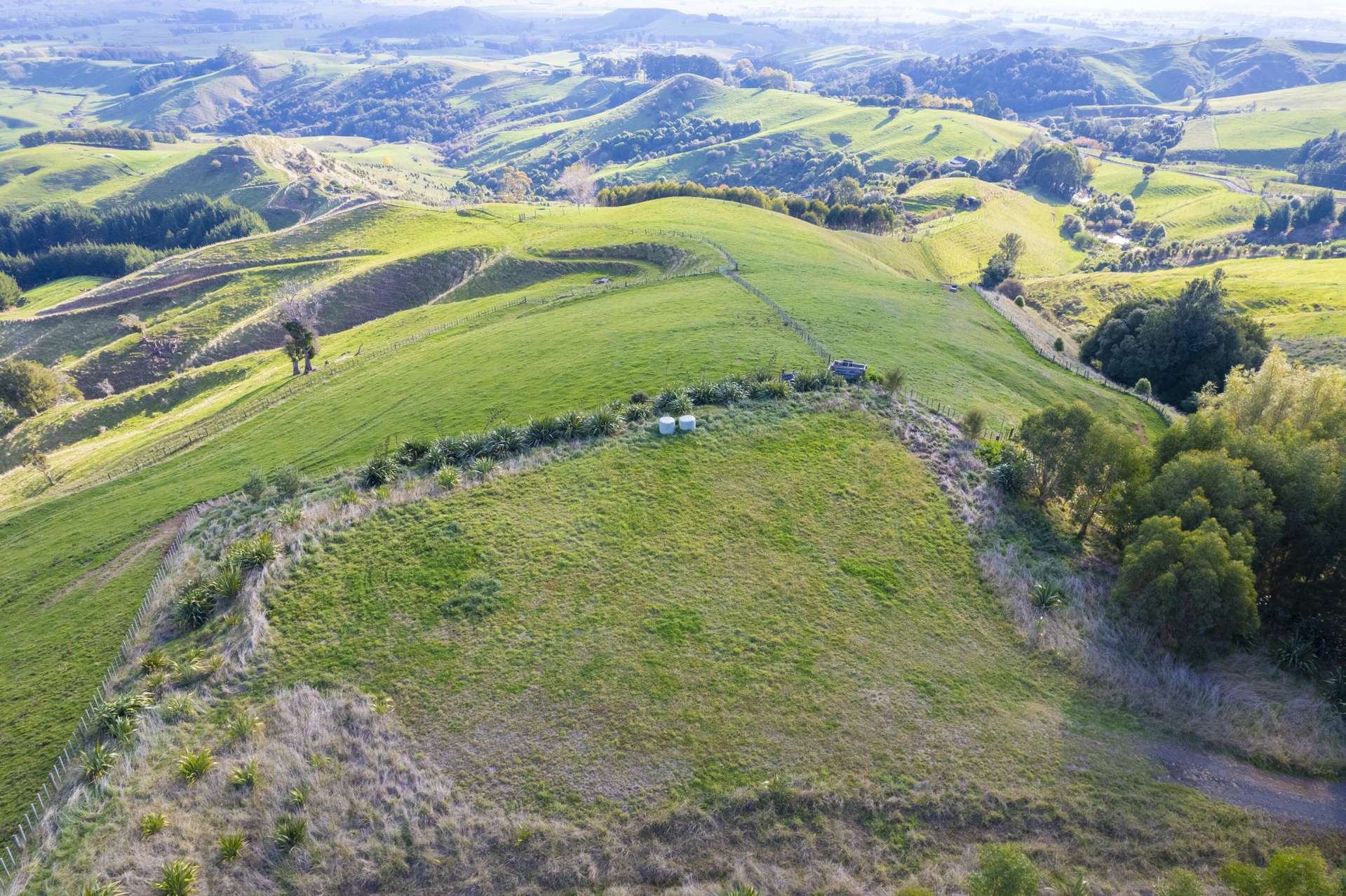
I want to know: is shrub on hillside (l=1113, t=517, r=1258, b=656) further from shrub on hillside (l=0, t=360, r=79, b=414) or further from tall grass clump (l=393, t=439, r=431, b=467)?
shrub on hillside (l=0, t=360, r=79, b=414)

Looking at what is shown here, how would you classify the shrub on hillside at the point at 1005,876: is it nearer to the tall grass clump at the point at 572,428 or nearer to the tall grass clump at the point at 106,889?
the tall grass clump at the point at 106,889

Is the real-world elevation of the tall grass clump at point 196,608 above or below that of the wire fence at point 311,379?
above

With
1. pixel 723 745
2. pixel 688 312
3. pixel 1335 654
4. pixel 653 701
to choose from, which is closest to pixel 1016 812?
pixel 723 745

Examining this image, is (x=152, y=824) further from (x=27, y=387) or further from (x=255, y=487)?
(x=27, y=387)

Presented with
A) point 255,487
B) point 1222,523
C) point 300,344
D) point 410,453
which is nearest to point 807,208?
point 300,344

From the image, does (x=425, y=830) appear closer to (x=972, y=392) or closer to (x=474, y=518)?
(x=474, y=518)

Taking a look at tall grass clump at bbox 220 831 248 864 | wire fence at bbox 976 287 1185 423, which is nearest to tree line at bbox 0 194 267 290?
wire fence at bbox 976 287 1185 423

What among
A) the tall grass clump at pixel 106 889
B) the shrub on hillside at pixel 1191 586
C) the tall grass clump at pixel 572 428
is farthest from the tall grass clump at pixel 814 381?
the tall grass clump at pixel 106 889
